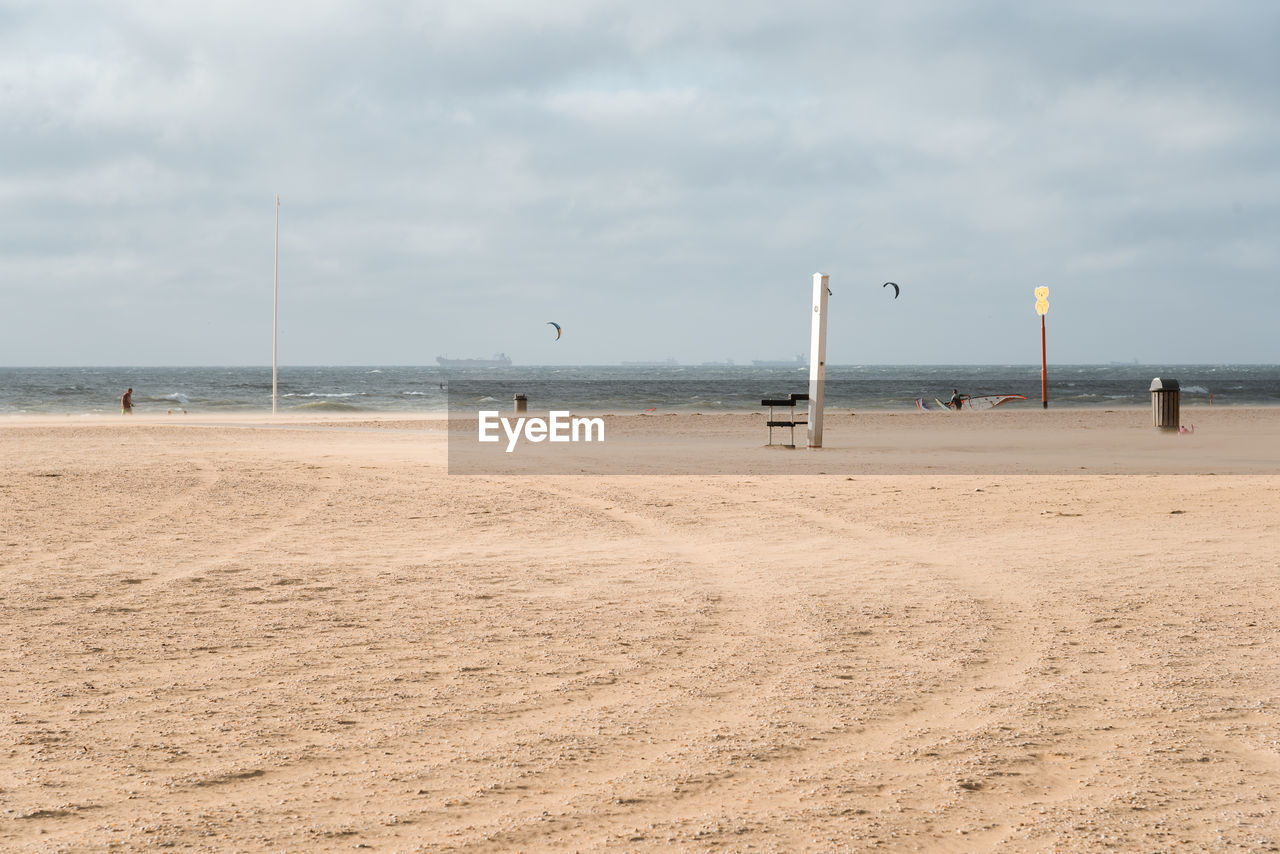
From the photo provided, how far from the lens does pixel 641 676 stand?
175 inches

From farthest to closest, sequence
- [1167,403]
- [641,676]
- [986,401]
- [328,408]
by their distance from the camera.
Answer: [328,408] < [986,401] < [1167,403] < [641,676]

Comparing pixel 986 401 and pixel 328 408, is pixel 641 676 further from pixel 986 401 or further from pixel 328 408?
pixel 328 408

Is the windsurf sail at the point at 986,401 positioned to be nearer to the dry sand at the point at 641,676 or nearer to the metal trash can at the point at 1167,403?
the metal trash can at the point at 1167,403

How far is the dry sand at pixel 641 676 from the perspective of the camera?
301 cm

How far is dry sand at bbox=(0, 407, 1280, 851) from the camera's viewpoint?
301cm

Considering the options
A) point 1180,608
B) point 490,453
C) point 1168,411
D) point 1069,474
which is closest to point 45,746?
point 1180,608

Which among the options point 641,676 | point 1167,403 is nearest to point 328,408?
point 1167,403

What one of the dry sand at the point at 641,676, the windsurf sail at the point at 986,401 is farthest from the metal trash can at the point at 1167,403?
the windsurf sail at the point at 986,401

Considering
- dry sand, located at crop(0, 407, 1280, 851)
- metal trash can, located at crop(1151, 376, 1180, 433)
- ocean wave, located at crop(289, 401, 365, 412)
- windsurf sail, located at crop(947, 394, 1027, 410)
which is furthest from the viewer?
ocean wave, located at crop(289, 401, 365, 412)

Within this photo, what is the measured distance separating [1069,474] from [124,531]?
403 inches

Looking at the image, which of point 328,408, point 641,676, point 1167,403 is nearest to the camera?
point 641,676

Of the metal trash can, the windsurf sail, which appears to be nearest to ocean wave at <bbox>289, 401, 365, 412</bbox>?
the windsurf sail

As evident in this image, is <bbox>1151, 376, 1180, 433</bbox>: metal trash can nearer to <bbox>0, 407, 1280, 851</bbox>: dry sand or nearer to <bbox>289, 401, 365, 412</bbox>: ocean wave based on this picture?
<bbox>0, 407, 1280, 851</bbox>: dry sand

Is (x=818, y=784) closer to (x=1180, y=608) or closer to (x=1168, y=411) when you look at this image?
(x=1180, y=608)
